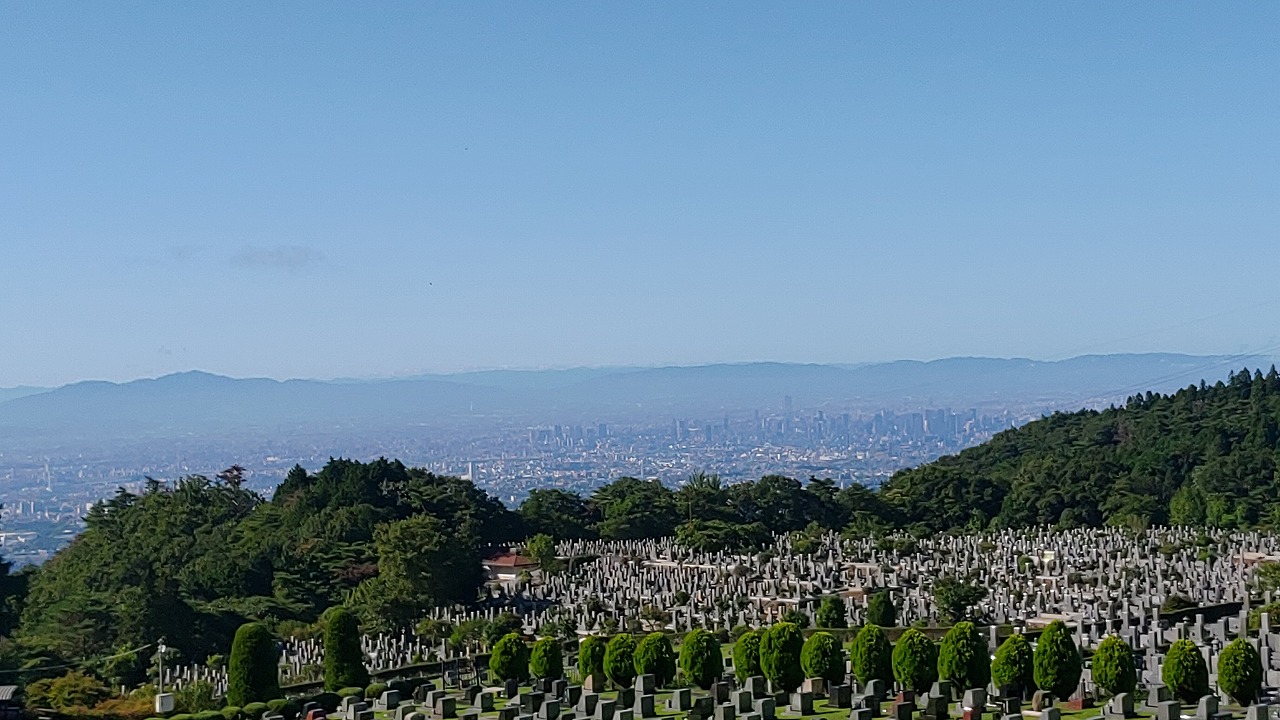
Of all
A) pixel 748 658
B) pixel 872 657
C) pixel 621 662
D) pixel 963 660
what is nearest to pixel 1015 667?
pixel 963 660

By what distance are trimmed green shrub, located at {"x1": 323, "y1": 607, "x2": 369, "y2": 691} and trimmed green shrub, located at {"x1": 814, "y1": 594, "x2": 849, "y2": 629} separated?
10134mm

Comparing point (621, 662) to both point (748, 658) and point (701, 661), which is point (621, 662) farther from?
point (748, 658)

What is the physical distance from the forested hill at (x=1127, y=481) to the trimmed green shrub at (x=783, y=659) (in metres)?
29.1

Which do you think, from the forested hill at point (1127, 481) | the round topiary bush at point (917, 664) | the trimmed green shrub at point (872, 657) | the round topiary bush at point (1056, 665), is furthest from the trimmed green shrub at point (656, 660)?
the forested hill at point (1127, 481)

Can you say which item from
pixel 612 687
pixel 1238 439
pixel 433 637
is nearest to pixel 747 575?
pixel 433 637

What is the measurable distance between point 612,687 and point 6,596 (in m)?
16.6

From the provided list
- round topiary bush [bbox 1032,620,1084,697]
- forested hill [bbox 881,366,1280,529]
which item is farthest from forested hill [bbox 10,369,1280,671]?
round topiary bush [bbox 1032,620,1084,697]

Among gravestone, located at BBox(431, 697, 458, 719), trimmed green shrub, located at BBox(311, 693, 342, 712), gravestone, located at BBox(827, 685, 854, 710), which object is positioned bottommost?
trimmed green shrub, located at BBox(311, 693, 342, 712)

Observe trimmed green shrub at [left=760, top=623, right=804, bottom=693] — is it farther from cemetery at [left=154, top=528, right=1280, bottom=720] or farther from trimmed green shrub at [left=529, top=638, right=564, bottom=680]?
trimmed green shrub at [left=529, top=638, right=564, bottom=680]

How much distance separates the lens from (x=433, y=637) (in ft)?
119

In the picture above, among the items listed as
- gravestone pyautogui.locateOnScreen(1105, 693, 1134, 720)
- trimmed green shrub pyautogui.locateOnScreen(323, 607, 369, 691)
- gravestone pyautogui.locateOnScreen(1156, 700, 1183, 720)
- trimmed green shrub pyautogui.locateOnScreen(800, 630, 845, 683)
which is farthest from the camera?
trimmed green shrub pyautogui.locateOnScreen(323, 607, 369, 691)

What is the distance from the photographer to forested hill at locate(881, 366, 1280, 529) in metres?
54.2

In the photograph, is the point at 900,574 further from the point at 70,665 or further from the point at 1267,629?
the point at 70,665

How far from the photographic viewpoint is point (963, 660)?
24.3 meters
